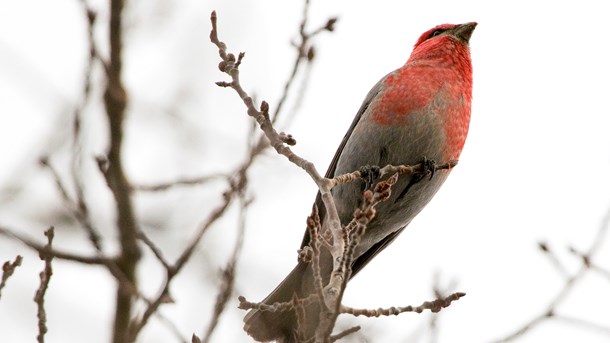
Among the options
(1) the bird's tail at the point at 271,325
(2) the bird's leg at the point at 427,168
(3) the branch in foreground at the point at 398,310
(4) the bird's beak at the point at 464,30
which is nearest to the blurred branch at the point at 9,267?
(3) the branch in foreground at the point at 398,310

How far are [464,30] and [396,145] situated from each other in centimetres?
204

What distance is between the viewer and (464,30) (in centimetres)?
775

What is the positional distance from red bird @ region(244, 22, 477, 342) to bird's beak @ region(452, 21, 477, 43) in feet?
2.64

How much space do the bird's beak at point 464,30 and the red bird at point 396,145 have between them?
80 cm

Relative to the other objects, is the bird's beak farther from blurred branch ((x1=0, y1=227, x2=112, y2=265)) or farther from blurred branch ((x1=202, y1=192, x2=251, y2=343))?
blurred branch ((x1=0, y1=227, x2=112, y2=265))

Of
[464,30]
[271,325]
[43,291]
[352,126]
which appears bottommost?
[43,291]

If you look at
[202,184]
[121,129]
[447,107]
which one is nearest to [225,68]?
[202,184]

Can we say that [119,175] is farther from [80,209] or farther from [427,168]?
[427,168]

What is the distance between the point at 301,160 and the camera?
13.5 ft

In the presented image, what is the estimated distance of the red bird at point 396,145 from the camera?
6.25 metres

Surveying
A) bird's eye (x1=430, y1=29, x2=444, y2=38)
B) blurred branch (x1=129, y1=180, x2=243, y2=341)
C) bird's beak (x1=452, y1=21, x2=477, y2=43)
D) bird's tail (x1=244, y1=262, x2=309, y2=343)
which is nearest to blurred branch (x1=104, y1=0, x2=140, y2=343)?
blurred branch (x1=129, y1=180, x2=243, y2=341)

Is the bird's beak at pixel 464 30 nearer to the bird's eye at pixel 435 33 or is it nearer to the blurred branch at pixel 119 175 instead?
the bird's eye at pixel 435 33

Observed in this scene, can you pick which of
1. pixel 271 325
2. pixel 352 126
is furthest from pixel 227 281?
pixel 352 126

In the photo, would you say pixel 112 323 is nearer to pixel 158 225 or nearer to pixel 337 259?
pixel 337 259
